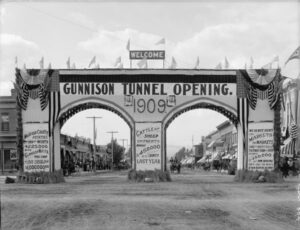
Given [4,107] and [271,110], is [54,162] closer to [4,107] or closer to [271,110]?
[271,110]

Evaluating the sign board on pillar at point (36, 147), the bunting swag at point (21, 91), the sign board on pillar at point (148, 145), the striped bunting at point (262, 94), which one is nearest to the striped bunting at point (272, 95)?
the striped bunting at point (262, 94)

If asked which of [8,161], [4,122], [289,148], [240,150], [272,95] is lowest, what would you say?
[8,161]

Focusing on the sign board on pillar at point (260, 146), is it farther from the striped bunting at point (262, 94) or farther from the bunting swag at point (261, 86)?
the striped bunting at point (262, 94)

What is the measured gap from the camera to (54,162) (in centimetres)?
2845

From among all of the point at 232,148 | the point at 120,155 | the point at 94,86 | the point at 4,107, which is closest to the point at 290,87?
the point at 94,86

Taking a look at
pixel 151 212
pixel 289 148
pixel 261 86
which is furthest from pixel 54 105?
pixel 289 148

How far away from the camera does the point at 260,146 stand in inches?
1118

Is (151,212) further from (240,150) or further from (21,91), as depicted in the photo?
(21,91)

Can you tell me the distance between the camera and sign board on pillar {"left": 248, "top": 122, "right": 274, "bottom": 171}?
2820 centimetres

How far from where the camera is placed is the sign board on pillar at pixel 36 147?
2809 centimetres

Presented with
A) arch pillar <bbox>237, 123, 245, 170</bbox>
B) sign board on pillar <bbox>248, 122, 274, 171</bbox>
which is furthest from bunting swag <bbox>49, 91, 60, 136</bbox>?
sign board on pillar <bbox>248, 122, 274, 171</bbox>

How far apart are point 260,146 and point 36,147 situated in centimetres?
1313

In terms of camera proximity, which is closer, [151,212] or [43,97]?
[151,212]

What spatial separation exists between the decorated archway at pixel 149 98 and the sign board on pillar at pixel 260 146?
2.3 inches
